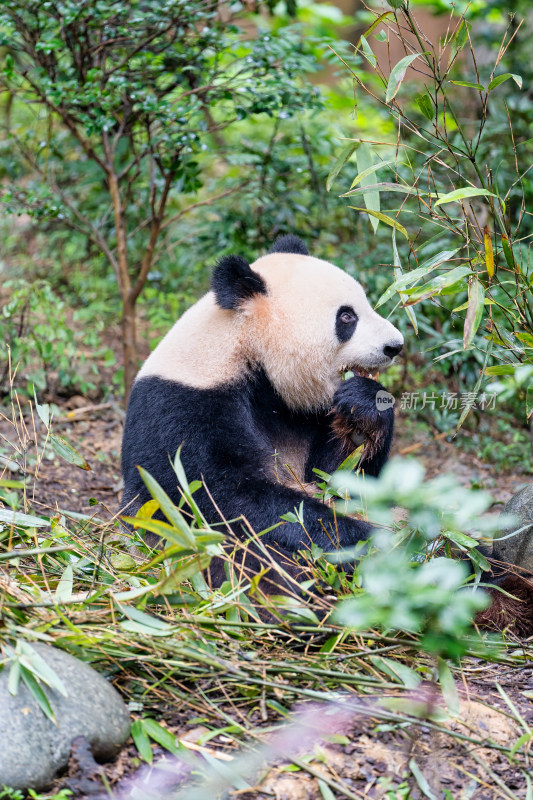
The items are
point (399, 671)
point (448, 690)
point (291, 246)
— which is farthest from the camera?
point (291, 246)

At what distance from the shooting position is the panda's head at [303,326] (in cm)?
301

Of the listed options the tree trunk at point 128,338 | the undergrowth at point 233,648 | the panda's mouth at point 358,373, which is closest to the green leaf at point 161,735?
→ the undergrowth at point 233,648

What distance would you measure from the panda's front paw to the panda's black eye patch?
0.17 meters


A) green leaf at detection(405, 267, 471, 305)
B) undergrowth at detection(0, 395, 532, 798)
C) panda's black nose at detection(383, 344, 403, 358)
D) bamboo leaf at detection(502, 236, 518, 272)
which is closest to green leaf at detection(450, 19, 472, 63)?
bamboo leaf at detection(502, 236, 518, 272)

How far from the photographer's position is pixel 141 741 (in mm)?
1955

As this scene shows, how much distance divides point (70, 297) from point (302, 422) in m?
3.46

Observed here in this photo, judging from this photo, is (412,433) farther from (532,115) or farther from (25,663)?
(25,663)

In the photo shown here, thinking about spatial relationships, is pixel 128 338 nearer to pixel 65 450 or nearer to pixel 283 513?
pixel 65 450

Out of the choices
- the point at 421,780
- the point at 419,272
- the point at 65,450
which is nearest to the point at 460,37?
the point at 419,272

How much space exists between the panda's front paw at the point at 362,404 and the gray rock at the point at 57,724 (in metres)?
1.42

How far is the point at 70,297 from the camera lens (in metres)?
6.14

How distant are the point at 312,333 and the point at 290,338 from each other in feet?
0.31

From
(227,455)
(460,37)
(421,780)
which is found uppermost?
(460,37)

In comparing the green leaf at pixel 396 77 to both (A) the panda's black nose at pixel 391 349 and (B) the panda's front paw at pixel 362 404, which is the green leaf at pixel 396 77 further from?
(B) the panda's front paw at pixel 362 404
